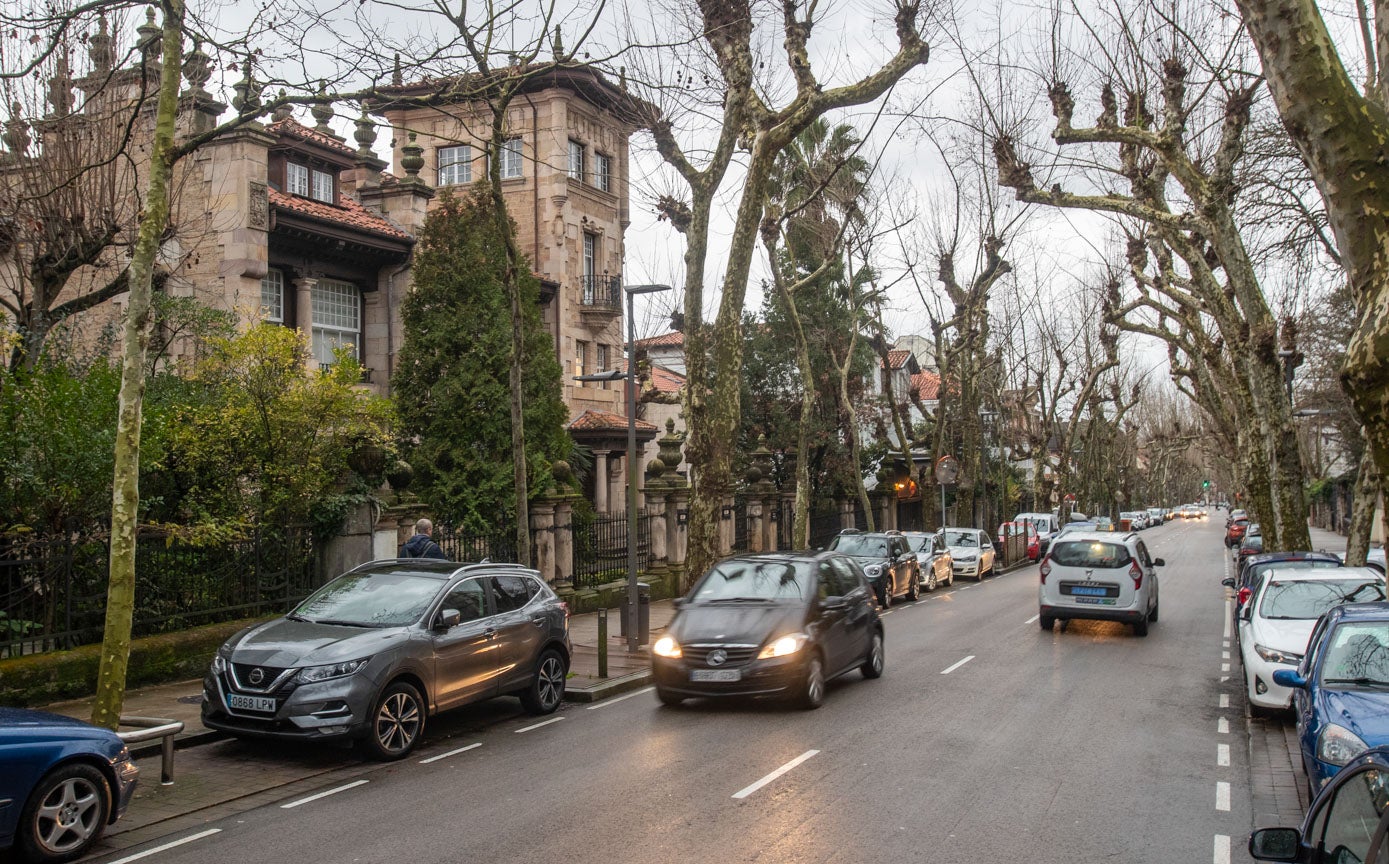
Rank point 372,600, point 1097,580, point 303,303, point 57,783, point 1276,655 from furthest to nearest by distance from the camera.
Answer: point 303,303, point 1097,580, point 1276,655, point 372,600, point 57,783

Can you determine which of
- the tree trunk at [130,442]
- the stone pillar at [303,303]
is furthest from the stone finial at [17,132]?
the stone pillar at [303,303]

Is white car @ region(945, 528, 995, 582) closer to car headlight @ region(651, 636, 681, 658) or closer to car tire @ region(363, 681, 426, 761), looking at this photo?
car headlight @ region(651, 636, 681, 658)

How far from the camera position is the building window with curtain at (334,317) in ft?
85.4

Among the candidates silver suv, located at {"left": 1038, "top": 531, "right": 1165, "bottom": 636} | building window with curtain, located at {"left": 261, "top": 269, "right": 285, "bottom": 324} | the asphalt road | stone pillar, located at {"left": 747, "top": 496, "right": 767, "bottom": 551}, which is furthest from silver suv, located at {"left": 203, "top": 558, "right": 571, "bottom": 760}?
stone pillar, located at {"left": 747, "top": 496, "right": 767, "bottom": 551}

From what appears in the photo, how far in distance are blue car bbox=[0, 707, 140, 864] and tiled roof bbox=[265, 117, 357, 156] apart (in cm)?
1886

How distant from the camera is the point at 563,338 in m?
34.1

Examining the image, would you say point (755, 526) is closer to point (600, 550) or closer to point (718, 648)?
point (600, 550)

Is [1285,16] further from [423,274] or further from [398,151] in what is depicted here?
[398,151]

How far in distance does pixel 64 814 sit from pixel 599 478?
90.0 ft

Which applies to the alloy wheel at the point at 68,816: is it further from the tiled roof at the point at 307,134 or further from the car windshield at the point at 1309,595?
the tiled roof at the point at 307,134

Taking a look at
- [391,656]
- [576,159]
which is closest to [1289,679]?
[391,656]

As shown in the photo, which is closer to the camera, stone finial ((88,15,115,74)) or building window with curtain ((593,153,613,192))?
stone finial ((88,15,115,74))

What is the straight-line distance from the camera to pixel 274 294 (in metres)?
24.7

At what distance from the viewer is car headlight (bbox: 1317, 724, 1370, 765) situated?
7.04 meters
